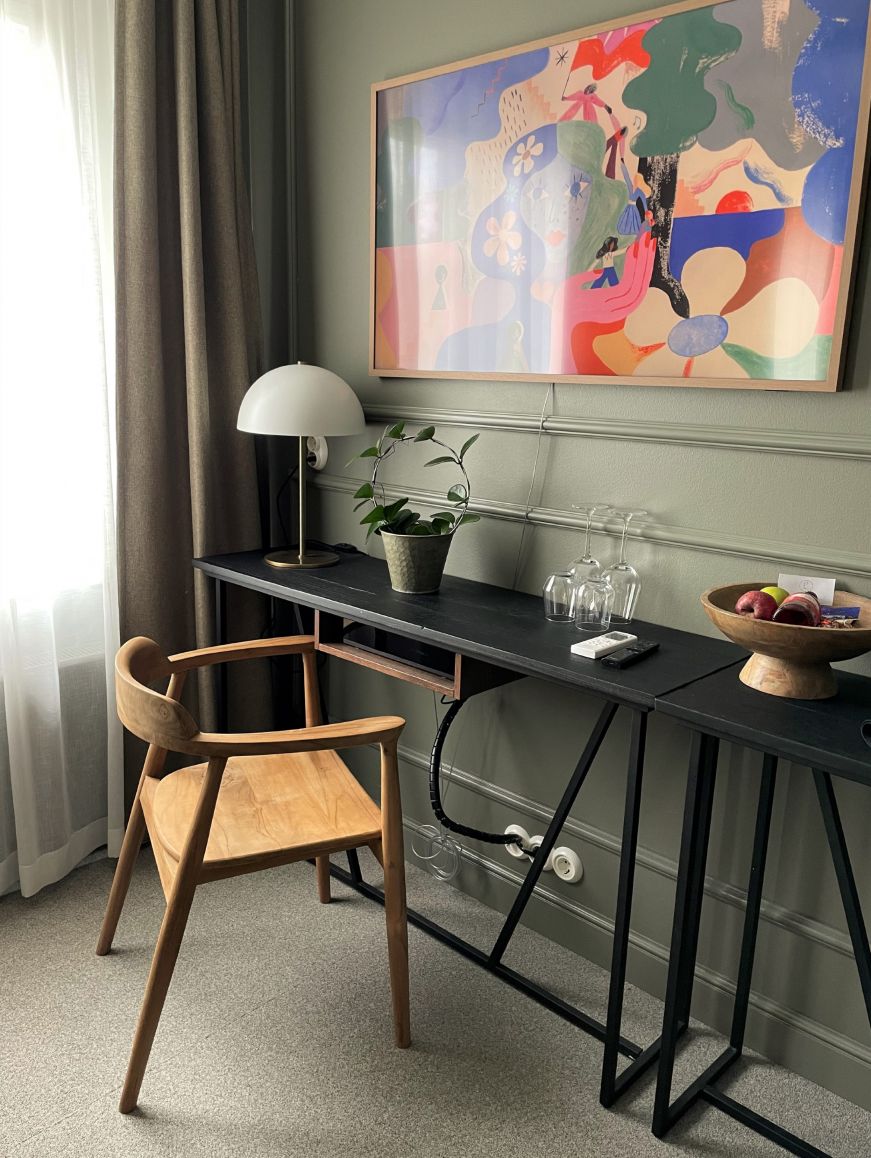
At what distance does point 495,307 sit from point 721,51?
64 cm

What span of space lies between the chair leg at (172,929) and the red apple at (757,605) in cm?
88

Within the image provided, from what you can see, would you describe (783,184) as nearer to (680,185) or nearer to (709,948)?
(680,185)

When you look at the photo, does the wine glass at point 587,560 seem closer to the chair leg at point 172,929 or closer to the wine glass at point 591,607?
the wine glass at point 591,607

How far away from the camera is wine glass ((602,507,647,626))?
6.10 feet

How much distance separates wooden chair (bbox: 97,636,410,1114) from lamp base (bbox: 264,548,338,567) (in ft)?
0.77

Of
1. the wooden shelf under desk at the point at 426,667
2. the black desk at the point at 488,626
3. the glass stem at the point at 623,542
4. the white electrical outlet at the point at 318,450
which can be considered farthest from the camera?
the white electrical outlet at the point at 318,450

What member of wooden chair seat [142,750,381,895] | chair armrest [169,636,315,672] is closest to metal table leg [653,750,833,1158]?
wooden chair seat [142,750,381,895]

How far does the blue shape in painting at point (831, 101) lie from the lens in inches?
57.7

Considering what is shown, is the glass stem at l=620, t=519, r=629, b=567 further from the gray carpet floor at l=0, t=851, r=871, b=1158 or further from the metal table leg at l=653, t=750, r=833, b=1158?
the gray carpet floor at l=0, t=851, r=871, b=1158

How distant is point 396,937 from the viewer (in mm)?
1764

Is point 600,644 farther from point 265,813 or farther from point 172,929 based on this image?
point 172,929

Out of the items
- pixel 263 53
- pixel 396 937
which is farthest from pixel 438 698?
pixel 263 53

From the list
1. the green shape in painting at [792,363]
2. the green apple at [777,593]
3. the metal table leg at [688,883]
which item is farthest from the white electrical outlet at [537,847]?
the green shape in painting at [792,363]

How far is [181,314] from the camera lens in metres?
2.32
